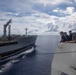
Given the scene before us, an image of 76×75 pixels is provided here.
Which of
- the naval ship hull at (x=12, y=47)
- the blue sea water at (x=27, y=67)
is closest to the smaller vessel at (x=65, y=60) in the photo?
the blue sea water at (x=27, y=67)

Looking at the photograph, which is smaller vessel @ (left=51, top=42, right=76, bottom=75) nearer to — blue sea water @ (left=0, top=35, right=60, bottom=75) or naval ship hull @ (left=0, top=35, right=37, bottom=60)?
blue sea water @ (left=0, top=35, right=60, bottom=75)

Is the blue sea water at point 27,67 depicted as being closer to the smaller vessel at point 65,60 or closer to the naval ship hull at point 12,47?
the naval ship hull at point 12,47

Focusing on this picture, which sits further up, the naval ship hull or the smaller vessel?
the smaller vessel

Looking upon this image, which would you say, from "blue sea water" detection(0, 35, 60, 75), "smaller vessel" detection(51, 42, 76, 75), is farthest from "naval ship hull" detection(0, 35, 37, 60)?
"smaller vessel" detection(51, 42, 76, 75)

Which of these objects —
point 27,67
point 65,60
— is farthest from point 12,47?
point 65,60

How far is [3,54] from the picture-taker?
64.9 m

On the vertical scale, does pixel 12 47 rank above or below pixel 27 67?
above

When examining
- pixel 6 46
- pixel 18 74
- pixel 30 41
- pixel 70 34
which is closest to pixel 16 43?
pixel 6 46

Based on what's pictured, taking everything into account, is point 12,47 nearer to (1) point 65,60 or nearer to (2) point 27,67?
(2) point 27,67

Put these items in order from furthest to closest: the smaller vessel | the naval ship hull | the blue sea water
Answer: the naval ship hull, the blue sea water, the smaller vessel

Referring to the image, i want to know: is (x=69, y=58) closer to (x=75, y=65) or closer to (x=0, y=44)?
(x=75, y=65)

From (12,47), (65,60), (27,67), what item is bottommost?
(27,67)

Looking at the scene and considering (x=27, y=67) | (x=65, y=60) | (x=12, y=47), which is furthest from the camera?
(x=12, y=47)

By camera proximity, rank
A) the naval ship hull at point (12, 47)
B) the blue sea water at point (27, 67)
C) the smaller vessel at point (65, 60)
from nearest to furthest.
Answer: the smaller vessel at point (65, 60), the blue sea water at point (27, 67), the naval ship hull at point (12, 47)
